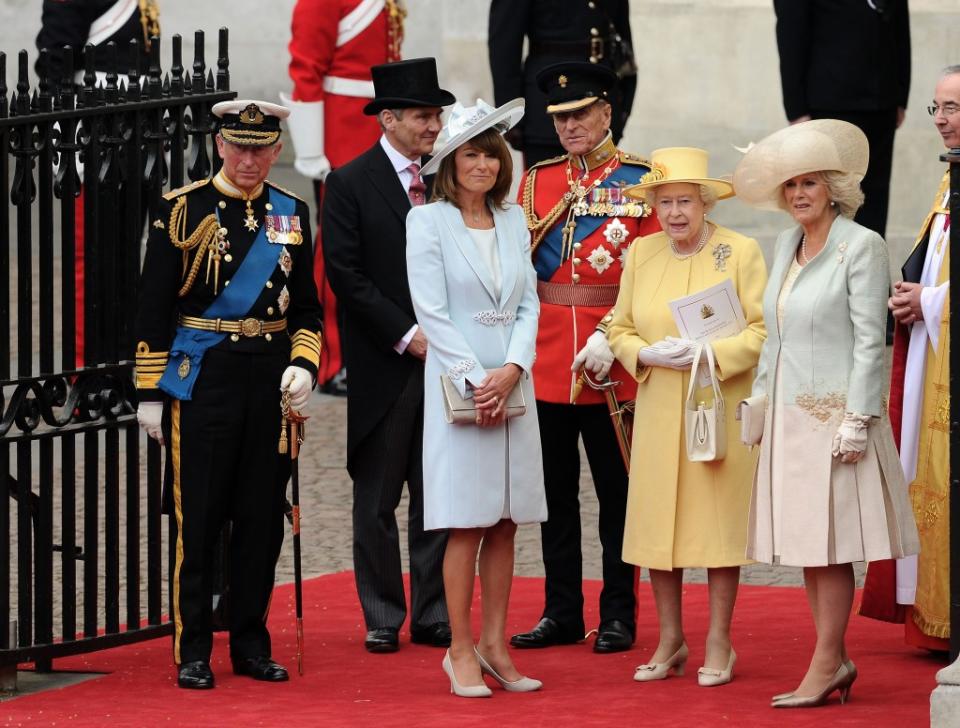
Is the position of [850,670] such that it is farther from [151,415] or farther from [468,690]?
[151,415]

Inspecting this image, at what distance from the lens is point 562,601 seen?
7031 mm

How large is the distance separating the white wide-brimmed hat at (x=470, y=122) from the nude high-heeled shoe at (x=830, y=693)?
183cm

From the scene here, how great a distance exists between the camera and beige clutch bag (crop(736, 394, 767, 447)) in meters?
6.17

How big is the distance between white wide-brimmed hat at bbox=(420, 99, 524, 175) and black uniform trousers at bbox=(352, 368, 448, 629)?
0.94 m

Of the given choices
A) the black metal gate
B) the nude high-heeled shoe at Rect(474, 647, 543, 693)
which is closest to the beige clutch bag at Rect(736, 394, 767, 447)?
the nude high-heeled shoe at Rect(474, 647, 543, 693)

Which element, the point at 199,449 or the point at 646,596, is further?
the point at 646,596

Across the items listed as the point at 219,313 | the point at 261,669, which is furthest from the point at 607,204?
the point at 261,669

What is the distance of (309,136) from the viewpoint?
35.1ft

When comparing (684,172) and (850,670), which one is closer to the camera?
(850,670)

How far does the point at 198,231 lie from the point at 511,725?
68.1 inches

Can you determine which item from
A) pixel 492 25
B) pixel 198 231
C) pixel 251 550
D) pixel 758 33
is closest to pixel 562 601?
pixel 251 550

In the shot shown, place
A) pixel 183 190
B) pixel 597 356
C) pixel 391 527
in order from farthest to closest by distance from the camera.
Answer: pixel 391 527
pixel 597 356
pixel 183 190

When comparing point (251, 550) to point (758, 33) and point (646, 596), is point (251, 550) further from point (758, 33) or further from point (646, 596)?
point (758, 33)

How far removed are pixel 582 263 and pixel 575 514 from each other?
2.68 ft
